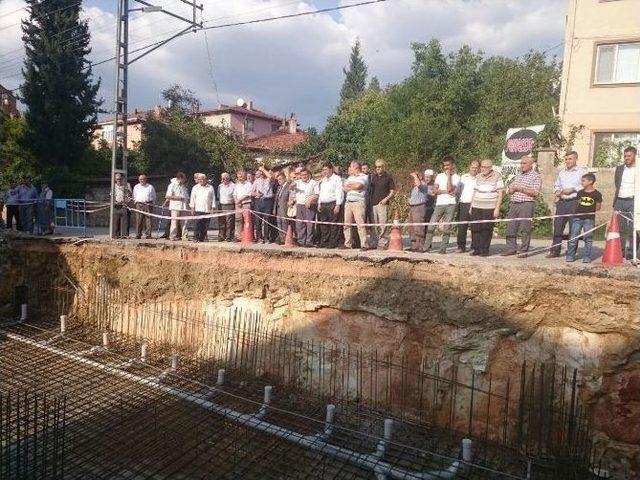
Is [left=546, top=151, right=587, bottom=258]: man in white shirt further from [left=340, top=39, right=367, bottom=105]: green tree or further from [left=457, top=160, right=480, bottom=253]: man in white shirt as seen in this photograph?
[left=340, top=39, right=367, bottom=105]: green tree

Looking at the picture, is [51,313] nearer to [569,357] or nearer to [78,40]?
[569,357]

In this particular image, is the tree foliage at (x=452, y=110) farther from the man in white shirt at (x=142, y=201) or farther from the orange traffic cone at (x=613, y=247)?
the orange traffic cone at (x=613, y=247)

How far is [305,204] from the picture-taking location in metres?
8.27


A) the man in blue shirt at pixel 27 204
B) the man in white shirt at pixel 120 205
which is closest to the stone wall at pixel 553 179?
the man in white shirt at pixel 120 205

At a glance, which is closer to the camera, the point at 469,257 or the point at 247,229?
the point at 469,257

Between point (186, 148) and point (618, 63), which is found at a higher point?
point (618, 63)

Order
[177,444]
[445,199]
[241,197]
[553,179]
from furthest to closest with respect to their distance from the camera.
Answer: [553,179] < [241,197] < [445,199] < [177,444]

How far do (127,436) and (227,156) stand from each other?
15.7 meters

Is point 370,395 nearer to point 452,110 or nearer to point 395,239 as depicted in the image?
point 395,239

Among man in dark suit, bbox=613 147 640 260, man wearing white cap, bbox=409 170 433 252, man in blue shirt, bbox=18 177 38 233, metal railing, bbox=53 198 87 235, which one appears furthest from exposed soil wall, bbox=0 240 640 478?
metal railing, bbox=53 198 87 235

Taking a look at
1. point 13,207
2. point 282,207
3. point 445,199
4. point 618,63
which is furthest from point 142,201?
point 618,63

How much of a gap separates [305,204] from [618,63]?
37.5ft

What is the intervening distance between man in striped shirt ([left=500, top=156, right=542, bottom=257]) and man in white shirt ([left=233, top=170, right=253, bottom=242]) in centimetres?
447

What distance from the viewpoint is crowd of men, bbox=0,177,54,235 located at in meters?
11.1
